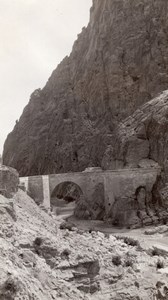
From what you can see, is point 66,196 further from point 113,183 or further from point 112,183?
point 113,183

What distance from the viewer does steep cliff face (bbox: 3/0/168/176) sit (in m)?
75.1

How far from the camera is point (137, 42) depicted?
76.2 m

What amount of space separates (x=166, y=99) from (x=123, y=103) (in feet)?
64.6

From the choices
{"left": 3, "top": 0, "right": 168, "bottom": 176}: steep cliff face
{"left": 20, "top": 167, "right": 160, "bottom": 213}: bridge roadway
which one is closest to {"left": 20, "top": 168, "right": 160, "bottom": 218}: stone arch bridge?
{"left": 20, "top": 167, "right": 160, "bottom": 213}: bridge roadway

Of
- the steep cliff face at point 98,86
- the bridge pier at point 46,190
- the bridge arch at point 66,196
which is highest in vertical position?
the steep cliff face at point 98,86

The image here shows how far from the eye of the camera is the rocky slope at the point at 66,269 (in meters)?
12.5

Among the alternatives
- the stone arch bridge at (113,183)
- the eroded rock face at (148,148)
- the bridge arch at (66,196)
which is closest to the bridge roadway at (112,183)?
the stone arch bridge at (113,183)

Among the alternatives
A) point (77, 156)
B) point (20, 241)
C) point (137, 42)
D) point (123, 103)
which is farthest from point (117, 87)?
point (20, 241)

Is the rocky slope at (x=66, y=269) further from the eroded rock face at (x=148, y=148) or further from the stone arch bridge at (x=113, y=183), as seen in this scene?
the eroded rock face at (x=148, y=148)

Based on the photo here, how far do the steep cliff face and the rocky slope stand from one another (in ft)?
171

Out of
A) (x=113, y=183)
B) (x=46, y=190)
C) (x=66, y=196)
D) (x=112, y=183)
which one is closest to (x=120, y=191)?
(x=113, y=183)

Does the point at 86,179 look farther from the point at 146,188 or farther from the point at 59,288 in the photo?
the point at 59,288

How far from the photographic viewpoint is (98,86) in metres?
79.4

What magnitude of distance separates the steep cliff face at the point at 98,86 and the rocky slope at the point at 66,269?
5215 cm
